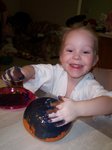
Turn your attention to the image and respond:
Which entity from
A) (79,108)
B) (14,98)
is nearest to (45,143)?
(79,108)

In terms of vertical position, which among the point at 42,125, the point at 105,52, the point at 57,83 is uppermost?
the point at 42,125

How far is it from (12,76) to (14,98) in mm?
70

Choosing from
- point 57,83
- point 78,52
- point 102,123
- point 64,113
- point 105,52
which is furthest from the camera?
point 105,52

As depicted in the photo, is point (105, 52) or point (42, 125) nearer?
point (42, 125)

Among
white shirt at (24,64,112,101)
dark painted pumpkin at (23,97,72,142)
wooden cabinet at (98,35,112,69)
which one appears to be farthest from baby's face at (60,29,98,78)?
wooden cabinet at (98,35,112,69)

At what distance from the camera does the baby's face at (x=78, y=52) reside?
2.86ft

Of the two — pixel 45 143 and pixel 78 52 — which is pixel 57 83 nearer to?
pixel 78 52

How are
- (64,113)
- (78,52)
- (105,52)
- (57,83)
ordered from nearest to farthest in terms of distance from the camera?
(64,113) < (78,52) < (57,83) < (105,52)

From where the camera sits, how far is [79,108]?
557 mm

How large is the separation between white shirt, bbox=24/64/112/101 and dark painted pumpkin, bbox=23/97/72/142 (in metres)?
0.34

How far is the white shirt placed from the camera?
92 centimetres

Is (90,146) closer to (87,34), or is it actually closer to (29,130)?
(29,130)

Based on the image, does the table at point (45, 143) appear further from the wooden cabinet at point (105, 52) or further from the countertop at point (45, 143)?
the wooden cabinet at point (105, 52)

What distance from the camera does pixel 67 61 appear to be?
35.3 inches
